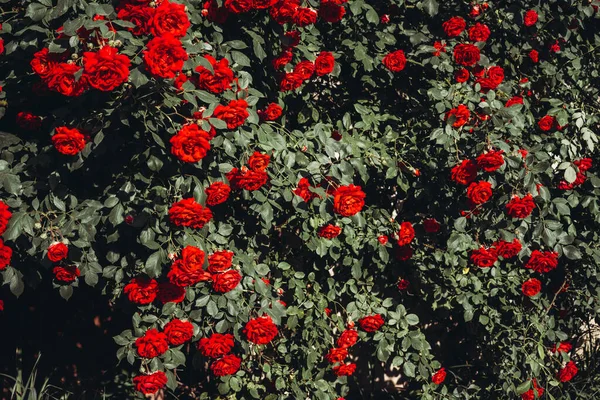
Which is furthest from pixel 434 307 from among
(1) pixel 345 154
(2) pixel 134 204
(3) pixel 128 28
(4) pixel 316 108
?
(3) pixel 128 28

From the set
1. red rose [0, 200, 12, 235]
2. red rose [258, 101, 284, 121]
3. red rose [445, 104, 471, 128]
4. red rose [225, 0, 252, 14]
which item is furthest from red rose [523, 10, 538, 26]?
red rose [0, 200, 12, 235]

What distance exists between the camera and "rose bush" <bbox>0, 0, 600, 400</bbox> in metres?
2.44

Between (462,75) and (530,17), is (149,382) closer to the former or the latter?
(462,75)

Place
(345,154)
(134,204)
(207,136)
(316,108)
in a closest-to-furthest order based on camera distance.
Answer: (207,136) < (134,204) < (345,154) < (316,108)

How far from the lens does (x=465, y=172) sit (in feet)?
9.84

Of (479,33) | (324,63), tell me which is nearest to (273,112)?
(324,63)

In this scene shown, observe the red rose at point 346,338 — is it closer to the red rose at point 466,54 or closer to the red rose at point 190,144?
the red rose at point 190,144

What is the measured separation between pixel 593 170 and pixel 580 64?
0.57 metres

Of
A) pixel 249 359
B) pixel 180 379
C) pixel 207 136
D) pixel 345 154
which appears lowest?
pixel 180 379

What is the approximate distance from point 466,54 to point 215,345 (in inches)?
67.9

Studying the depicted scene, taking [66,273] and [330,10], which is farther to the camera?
[330,10]

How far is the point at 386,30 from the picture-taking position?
3324mm

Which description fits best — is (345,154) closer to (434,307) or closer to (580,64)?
(434,307)

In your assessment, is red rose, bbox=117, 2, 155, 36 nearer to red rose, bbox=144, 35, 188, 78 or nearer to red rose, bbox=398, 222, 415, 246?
red rose, bbox=144, 35, 188, 78
